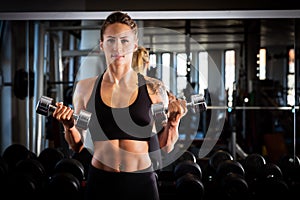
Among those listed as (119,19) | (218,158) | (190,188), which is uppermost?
(119,19)

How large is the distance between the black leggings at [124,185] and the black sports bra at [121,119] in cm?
23

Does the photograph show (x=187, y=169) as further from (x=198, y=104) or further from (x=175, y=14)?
(x=175, y=14)

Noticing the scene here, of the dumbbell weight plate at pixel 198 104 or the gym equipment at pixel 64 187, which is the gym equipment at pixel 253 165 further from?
the gym equipment at pixel 64 187

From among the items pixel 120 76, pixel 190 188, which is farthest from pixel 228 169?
pixel 120 76

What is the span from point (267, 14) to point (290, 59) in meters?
0.85

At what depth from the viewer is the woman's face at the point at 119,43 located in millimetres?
2904

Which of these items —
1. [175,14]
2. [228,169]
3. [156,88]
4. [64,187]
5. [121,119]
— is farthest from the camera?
[228,169]

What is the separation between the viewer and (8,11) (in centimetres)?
322

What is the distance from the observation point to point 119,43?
9.57 ft

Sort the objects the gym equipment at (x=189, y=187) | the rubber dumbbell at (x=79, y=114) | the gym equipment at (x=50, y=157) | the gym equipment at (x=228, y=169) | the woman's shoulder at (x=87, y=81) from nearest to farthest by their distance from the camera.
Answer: the rubber dumbbell at (x=79, y=114) < the woman's shoulder at (x=87, y=81) < the gym equipment at (x=189, y=187) < the gym equipment at (x=228, y=169) < the gym equipment at (x=50, y=157)

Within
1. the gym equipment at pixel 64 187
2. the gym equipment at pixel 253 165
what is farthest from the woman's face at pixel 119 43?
the gym equipment at pixel 253 165

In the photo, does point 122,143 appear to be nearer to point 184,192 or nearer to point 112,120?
point 112,120

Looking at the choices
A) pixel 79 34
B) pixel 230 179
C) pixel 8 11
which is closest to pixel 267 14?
pixel 230 179

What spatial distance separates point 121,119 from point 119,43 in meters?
0.47
